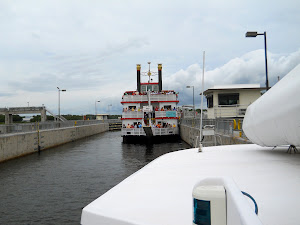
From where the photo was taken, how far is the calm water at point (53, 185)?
8.61 metres

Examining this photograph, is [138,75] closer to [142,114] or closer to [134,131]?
[142,114]

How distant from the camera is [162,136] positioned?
30.7m

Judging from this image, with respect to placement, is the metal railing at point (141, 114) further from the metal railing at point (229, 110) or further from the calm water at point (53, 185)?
the calm water at point (53, 185)

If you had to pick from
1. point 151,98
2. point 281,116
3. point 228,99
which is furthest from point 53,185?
point 151,98

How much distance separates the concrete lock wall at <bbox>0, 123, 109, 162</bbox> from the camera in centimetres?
1880

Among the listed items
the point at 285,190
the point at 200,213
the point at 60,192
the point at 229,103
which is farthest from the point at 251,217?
the point at 229,103

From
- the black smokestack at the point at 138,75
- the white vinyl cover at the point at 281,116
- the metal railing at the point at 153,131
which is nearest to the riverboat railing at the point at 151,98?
the metal railing at the point at 153,131

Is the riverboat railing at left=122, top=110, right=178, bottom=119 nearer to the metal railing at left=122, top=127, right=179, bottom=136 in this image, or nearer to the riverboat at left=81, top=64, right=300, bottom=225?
the metal railing at left=122, top=127, right=179, bottom=136

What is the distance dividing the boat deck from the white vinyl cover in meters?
0.47

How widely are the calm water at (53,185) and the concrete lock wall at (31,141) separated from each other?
42.1 inches

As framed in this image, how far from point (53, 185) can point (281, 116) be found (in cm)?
1112

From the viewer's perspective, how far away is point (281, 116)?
3811mm

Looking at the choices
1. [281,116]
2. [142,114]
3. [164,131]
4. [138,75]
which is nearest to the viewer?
[281,116]

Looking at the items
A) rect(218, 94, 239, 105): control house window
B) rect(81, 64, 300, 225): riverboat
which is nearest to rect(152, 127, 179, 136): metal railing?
rect(218, 94, 239, 105): control house window
